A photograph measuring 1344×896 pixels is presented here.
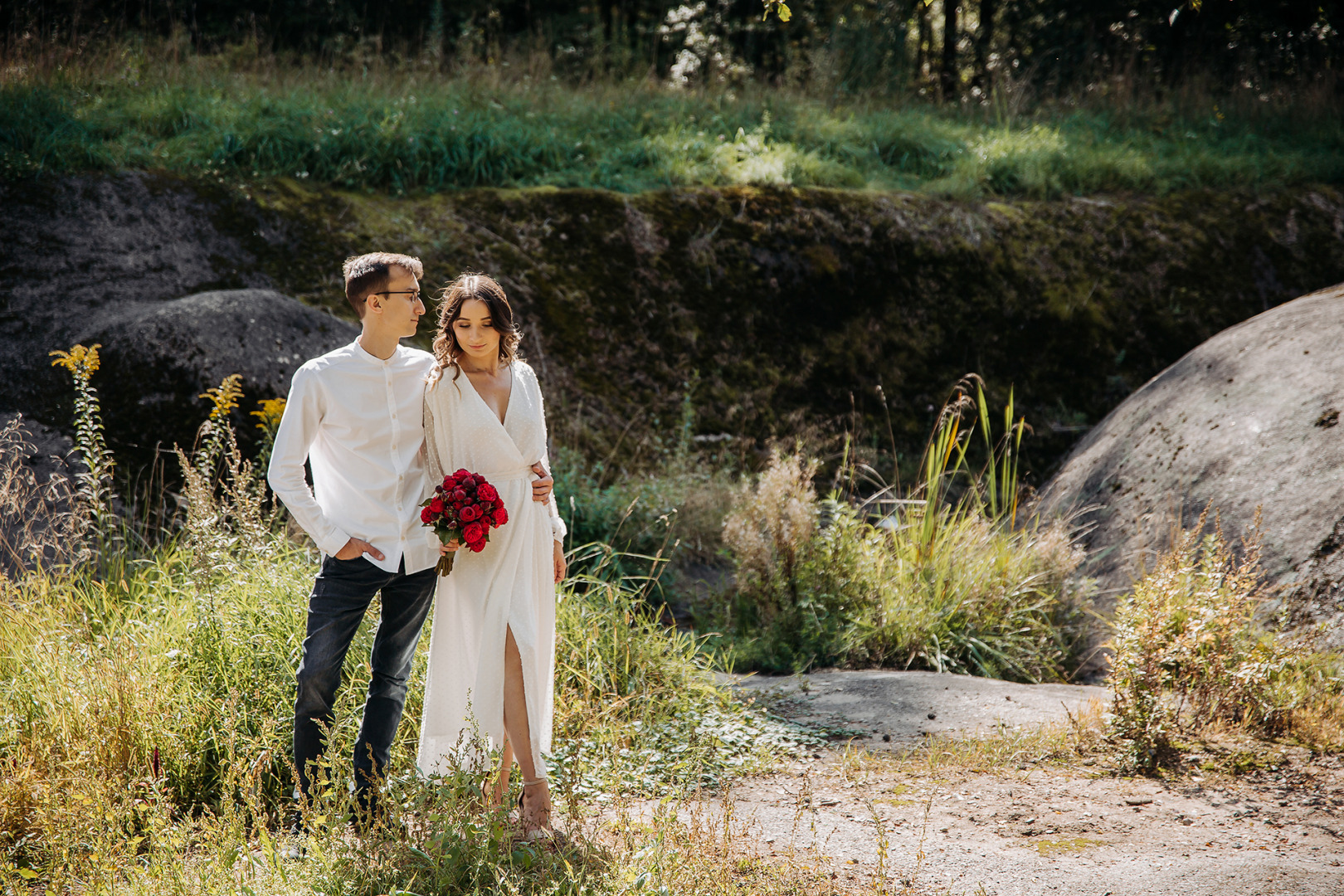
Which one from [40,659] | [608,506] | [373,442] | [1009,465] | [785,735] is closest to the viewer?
[373,442]

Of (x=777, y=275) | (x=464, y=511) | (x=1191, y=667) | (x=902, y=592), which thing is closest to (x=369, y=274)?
(x=464, y=511)

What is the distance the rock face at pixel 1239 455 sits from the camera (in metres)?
4.64

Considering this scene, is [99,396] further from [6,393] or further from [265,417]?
[265,417]

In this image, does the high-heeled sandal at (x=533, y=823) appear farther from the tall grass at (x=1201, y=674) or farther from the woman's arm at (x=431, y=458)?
the tall grass at (x=1201, y=674)

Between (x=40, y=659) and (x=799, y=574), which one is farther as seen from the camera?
(x=799, y=574)

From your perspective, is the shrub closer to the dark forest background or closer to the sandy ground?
the sandy ground

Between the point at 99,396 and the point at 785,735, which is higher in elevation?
the point at 99,396

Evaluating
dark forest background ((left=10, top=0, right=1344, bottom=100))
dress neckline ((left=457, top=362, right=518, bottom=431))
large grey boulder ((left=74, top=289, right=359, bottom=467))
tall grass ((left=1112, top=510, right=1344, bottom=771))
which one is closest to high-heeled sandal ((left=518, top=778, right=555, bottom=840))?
dress neckline ((left=457, top=362, right=518, bottom=431))

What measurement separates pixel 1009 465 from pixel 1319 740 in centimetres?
422

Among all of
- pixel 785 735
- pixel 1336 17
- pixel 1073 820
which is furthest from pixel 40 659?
pixel 1336 17

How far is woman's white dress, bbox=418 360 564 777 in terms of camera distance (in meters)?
2.98

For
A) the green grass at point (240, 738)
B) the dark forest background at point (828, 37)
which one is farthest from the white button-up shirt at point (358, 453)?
the dark forest background at point (828, 37)

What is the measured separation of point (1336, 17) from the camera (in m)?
12.5

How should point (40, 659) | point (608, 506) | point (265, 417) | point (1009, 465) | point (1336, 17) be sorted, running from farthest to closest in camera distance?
1. point (1336, 17)
2. point (1009, 465)
3. point (608, 506)
4. point (265, 417)
5. point (40, 659)
